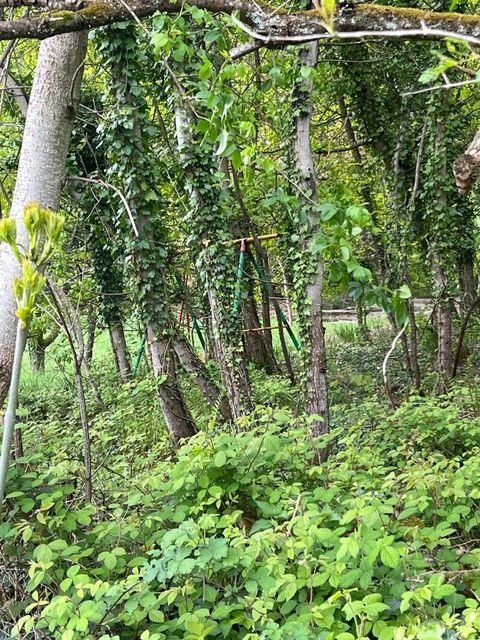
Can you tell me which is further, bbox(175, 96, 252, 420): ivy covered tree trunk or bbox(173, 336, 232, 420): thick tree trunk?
bbox(173, 336, 232, 420): thick tree trunk

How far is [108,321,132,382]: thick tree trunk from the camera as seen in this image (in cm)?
958

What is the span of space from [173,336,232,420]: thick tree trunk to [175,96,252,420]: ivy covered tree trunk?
0.32 meters

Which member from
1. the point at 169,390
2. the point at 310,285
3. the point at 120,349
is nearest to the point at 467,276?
the point at 310,285

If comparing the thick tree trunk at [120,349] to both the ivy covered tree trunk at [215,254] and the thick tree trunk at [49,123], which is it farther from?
the thick tree trunk at [49,123]

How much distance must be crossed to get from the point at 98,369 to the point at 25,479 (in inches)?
360

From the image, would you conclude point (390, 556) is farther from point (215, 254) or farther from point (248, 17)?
point (215, 254)

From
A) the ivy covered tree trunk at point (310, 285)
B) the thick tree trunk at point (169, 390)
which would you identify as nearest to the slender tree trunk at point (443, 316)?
the ivy covered tree trunk at point (310, 285)

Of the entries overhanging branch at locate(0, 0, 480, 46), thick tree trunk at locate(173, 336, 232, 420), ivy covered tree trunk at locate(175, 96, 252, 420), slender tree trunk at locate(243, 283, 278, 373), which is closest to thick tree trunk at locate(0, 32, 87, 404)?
overhanging branch at locate(0, 0, 480, 46)

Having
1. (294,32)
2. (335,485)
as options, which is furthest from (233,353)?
(294,32)

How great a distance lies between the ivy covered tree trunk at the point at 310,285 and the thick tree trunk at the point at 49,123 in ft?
8.54

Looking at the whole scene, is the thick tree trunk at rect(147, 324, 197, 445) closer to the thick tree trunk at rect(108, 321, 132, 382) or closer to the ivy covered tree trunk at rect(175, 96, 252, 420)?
the ivy covered tree trunk at rect(175, 96, 252, 420)

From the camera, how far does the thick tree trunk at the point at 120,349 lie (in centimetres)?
958

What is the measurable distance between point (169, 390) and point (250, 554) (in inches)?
153

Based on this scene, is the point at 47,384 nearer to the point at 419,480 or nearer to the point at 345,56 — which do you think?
the point at 345,56
